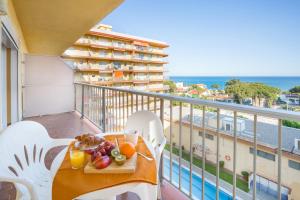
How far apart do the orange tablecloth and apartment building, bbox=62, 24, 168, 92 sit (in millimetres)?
15606

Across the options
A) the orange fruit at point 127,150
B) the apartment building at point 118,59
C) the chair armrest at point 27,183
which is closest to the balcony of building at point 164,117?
the chair armrest at point 27,183

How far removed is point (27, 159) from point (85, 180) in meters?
0.71

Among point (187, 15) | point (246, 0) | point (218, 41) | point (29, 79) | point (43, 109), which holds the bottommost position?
point (43, 109)

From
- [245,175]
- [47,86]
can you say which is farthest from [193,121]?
[47,86]

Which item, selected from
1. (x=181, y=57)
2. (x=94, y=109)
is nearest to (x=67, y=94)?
(x=94, y=109)

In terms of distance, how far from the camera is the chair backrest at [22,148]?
107cm

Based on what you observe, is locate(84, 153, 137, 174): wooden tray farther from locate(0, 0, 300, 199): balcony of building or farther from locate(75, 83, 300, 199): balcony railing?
locate(75, 83, 300, 199): balcony railing

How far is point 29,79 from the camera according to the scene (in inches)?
234

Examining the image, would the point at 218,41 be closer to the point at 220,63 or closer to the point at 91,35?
the point at 220,63

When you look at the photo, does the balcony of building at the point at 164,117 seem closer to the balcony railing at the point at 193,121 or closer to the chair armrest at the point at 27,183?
the balcony railing at the point at 193,121

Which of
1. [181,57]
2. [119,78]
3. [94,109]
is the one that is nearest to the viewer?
[94,109]

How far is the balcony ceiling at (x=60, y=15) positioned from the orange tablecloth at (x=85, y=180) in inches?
82.2

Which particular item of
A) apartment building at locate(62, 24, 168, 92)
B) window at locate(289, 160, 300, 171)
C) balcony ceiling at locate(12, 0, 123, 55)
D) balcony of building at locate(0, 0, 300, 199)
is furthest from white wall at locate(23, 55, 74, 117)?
apartment building at locate(62, 24, 168, 92)

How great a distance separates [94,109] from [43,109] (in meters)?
2.42
